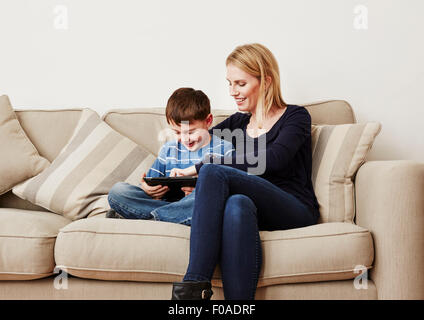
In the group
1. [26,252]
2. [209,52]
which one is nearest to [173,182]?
[26,252]

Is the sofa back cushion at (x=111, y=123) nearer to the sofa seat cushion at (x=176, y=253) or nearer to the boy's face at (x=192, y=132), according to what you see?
the boy's face at (x=192, y=132)

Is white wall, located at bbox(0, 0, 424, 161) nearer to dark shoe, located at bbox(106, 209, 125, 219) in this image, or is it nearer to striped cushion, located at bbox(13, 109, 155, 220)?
striped cushion, located at bbox(13, 109, 155, 220)

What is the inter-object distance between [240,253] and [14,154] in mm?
1229

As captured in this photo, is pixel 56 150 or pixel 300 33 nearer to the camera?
pixel 56 150

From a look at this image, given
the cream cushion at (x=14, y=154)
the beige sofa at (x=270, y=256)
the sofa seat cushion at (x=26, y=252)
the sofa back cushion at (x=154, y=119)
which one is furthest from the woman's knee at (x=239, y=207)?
the cream cushion at (x=14, y=154)

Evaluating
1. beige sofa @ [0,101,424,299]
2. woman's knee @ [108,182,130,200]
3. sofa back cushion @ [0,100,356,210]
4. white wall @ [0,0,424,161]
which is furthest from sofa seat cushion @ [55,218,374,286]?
white wall @ [0,0,424,161]

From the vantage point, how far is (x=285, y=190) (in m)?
1.62

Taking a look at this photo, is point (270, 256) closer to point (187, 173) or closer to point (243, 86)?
point (187, 173)

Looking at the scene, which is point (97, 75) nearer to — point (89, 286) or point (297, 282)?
point (89, 286)

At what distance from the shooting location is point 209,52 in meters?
2.38

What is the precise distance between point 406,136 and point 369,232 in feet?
3.65

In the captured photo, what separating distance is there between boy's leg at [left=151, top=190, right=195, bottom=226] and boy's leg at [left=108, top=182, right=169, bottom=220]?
37 millimetres

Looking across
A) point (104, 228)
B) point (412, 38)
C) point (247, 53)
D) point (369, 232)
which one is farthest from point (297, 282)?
point (412, 38)

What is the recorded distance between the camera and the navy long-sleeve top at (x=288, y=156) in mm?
1569
